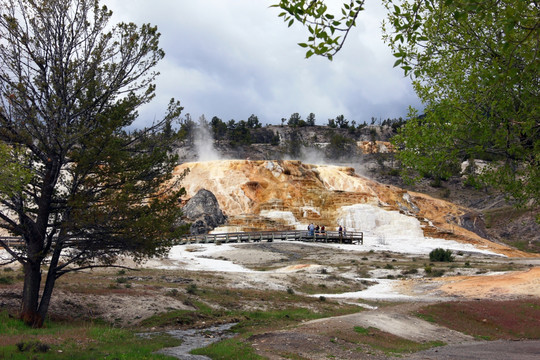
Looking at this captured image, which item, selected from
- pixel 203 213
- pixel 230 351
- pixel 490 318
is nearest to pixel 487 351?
pixel 490 318

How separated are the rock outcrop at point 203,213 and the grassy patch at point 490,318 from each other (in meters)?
41.7

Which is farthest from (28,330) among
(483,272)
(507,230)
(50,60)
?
(507,230)

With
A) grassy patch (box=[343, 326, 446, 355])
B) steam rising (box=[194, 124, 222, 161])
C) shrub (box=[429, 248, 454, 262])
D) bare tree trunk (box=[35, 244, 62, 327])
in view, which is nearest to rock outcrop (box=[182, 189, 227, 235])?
shrub (box=[429, 248, 454, 262])

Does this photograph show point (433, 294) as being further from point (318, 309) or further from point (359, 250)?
point (359, 250)

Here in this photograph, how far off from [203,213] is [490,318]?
4563cm

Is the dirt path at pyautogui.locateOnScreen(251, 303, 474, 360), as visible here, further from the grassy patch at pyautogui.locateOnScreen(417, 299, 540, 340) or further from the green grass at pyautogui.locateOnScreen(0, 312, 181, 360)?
the green grass at pyautogui.locateOnScreen(0, 312, 181, 360)

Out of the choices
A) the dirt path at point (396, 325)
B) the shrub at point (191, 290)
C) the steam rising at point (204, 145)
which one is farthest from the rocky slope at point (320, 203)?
the dirt path at point (396, 325)

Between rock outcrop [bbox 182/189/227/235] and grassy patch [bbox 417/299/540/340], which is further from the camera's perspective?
rock outcrop [bbox 182/189/227/235]

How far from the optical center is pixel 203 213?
6028 cm

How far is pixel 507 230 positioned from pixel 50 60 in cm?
7327

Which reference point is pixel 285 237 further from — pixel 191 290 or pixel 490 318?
pixel 490 318

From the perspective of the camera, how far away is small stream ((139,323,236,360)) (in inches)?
457

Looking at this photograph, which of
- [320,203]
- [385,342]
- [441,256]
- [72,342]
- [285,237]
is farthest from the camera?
Result: [320,203]

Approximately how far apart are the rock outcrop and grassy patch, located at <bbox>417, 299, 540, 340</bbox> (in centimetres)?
4167
